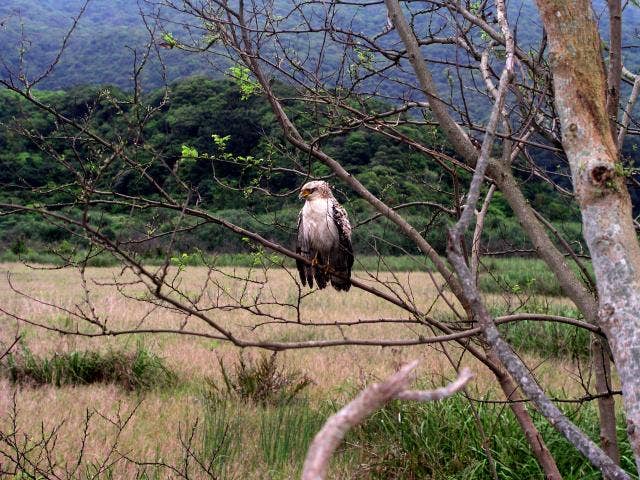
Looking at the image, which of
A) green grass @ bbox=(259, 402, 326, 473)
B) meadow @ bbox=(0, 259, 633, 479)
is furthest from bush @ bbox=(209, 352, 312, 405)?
green grass @ bbox=(259, 402, 326, 473)

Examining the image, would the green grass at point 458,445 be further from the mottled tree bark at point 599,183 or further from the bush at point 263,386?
the mottled tree bark at point 599,183

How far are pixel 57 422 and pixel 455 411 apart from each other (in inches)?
121

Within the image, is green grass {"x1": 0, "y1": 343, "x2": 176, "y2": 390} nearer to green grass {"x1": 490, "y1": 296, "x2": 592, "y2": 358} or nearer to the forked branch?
green grass {"x1": 490, "y1": 296, "x2": 592, "y2": 358}

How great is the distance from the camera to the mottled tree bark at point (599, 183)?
3.81ft

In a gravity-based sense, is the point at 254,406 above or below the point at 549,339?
below

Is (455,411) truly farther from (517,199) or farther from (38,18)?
(38,18)

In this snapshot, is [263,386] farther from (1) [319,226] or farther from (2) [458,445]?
(2) [458,445]

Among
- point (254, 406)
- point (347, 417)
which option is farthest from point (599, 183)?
point (254, 406)

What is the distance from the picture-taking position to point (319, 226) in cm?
481

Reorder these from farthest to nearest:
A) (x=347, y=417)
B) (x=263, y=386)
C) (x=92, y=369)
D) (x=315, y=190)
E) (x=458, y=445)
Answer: (x=92, y=369) → (x=263, y=386) → (x=315, y=190) → (x=458, y=445) → (x=347, y=417)

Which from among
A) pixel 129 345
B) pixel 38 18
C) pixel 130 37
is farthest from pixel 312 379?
pixel 38 18

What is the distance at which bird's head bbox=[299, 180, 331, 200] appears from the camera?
4.70m

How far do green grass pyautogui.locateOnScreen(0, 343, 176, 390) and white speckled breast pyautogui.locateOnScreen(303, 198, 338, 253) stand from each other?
273 cm

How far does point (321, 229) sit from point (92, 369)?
345cm
